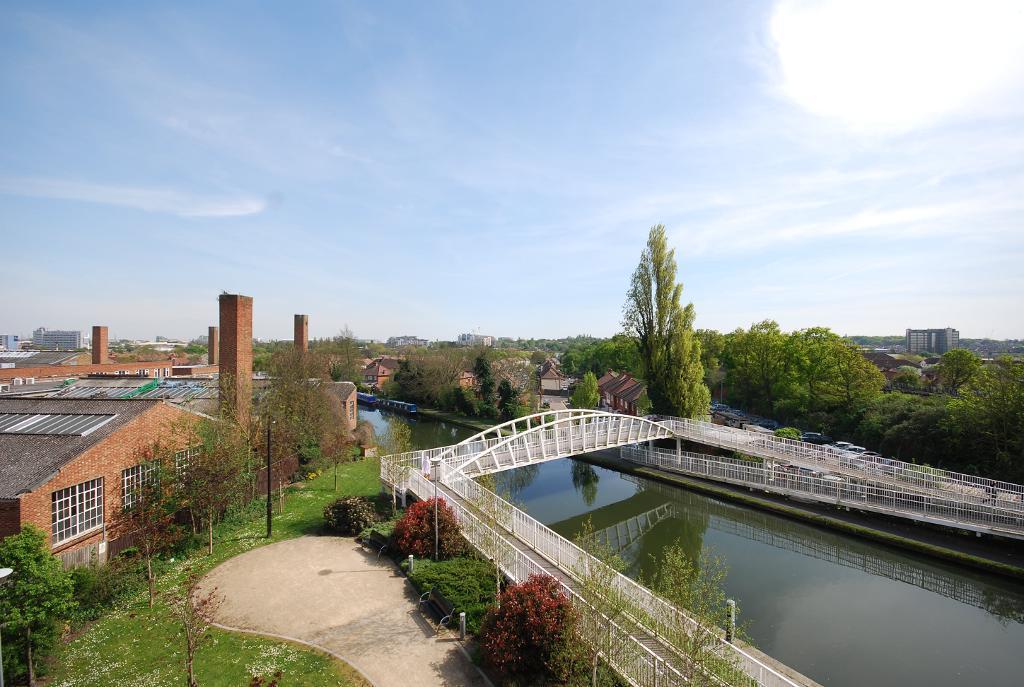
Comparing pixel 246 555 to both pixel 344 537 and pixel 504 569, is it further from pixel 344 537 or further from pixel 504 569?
pixel 504 569

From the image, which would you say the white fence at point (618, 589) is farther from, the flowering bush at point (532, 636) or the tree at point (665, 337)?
the tree at point (665, 337)

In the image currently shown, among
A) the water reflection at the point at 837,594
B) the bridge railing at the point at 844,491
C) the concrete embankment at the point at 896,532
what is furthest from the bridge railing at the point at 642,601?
the bridge railing at the point at 844,491

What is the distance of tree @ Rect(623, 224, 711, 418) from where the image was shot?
3422cm

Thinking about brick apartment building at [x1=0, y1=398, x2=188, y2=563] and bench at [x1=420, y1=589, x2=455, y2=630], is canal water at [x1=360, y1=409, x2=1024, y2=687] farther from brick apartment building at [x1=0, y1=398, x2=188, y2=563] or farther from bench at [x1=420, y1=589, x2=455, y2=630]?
brick apartment building at [x1=0, y1=398, x2=188, y2=563]

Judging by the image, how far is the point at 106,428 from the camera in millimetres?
14648

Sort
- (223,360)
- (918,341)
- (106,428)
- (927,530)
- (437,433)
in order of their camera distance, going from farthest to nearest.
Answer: (918,341) → (437,433) → (223,360) → (927,530) → (106,428)

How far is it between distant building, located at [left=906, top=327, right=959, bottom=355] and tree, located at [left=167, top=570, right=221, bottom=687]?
188m

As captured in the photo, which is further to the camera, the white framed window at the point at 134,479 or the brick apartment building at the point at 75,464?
the white framed window at the point at 134,479

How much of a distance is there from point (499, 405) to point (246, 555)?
33.1 meters

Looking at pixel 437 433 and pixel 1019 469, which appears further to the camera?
pixel 437 433

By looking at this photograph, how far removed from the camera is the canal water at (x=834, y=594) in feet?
40.2

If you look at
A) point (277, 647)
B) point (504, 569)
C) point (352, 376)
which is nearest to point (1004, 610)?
point (504, 569)

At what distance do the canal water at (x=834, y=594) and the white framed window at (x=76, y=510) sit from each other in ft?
36.8

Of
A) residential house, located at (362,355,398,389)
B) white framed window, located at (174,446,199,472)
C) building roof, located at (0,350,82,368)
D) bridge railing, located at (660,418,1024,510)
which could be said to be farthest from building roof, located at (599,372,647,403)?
building roof, located at (0,350,82,368)
